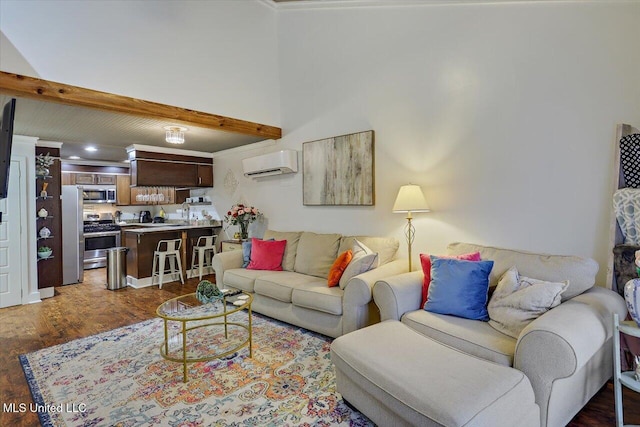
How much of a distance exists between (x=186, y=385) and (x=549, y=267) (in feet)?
8.83

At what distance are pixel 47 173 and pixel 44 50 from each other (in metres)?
2.44

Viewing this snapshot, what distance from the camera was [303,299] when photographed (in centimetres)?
309

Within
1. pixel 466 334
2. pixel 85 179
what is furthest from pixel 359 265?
pixel 85 179


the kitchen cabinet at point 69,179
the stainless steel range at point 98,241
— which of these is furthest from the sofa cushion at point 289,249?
the kitchen cabinet at point 69,179

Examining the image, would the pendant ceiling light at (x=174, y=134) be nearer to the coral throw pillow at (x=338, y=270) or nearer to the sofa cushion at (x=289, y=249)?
the sofa cushion at (x=289, y=249)

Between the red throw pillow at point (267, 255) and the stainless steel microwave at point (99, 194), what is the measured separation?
5.41m

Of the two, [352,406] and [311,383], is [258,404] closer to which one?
[311,383]

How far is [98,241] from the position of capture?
6926 millimetres

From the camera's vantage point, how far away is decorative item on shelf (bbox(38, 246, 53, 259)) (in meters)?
4.64

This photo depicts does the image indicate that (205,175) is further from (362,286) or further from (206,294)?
(362,286)

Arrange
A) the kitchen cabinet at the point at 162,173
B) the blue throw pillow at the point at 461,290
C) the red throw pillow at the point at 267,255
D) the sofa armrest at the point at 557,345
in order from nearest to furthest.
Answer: the sofa armrest at the point at 557,345
the blue throw pillow at the point at 461,290
the red throw pillow at the point at 267,255
the kitchen cabinet at the point at 162,173

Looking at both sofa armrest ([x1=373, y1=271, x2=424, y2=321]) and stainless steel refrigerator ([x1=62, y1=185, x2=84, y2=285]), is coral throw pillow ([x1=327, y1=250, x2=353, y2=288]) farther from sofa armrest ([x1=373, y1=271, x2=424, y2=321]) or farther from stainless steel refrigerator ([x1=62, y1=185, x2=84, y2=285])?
stainless steel refrigerator ([x1=62, y1=185, x2=84, y2=285])

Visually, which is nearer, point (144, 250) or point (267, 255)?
point (267, 255)

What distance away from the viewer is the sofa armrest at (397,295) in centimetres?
240
